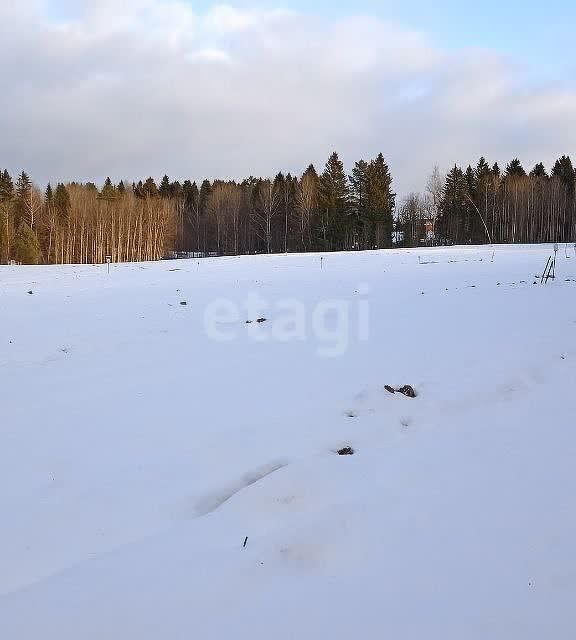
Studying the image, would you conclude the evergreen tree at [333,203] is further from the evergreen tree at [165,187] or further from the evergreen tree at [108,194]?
the evergreen tree at [165,187]

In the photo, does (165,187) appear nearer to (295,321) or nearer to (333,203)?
(333,203)

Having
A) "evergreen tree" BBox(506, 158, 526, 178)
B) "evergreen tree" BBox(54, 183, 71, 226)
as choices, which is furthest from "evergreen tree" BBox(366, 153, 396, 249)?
"evergreen tree" BBox(54, 183, 71, 226)

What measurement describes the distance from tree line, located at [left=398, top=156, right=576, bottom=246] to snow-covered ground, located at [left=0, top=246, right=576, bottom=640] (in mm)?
44664

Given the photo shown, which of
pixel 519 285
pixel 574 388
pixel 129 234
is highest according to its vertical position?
pixel 129 234

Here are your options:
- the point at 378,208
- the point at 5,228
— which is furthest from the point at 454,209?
the point at 5,228

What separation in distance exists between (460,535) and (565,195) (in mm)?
58467

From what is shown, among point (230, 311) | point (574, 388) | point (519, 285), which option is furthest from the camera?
point (519, 285)

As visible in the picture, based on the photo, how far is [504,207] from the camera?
52.0 metres

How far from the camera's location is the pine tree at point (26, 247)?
43.9m

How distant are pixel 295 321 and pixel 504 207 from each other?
48349mm

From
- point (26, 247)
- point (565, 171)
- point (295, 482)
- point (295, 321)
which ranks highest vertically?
point (565, 171)

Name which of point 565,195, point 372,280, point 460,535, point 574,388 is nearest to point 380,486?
point 460,535

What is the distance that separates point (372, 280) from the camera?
18203 millimetres

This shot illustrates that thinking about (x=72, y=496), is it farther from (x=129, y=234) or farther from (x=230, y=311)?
(x=129, y=234)
